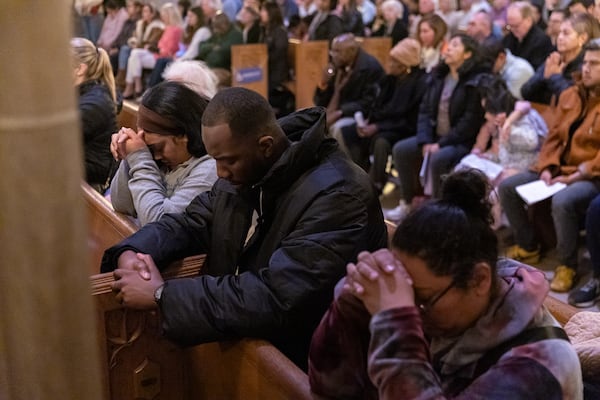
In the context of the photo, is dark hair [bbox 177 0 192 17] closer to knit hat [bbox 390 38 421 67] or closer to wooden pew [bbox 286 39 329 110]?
wooden pew [bbox 286 39 329 110]

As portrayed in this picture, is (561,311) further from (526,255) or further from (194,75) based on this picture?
(526,255)

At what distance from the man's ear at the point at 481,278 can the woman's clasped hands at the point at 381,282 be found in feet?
0.34

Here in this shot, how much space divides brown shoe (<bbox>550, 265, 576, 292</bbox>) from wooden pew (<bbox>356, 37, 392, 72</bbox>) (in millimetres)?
3476

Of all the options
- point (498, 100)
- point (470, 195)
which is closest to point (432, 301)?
point (470, 195)

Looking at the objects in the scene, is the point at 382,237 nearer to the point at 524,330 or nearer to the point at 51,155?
the point at 524,330

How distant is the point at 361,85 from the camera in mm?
5332

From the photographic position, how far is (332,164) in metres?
1.83

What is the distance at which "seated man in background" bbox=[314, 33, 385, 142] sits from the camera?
17.3ft

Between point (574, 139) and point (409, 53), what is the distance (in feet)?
5.16

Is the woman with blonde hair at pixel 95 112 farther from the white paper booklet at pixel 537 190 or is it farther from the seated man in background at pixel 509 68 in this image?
the seated man in background at pixel 509 68

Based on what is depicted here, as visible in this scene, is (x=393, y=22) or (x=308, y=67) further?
(x=393, y=22)

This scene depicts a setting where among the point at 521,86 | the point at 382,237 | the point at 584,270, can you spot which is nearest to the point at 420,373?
the point at 382,237

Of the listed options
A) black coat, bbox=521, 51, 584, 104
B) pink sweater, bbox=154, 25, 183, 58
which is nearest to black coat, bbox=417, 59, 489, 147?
black coat, bbox=521, 51, 584, 104

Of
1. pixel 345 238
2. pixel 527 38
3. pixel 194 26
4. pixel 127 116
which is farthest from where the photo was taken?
pixel 194 26
